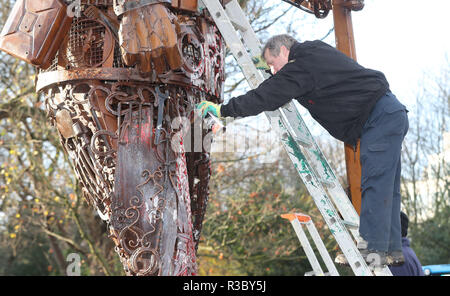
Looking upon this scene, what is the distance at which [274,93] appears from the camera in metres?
2.78

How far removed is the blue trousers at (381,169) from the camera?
261 centimetres

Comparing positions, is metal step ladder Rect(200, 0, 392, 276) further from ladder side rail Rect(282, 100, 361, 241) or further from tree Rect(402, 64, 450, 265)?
tree Rect(402, 64, 450, 265)

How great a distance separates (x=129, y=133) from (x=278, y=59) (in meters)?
0.95

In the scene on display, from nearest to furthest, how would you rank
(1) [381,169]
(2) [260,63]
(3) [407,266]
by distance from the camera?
(1) [381,169] → (2) [260,63] → (3) [407,266]

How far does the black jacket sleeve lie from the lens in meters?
2.78

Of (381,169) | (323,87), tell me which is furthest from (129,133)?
(381,169)

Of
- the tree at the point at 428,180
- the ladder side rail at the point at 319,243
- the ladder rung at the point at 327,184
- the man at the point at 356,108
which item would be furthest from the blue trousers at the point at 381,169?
the tree at the point at 428,180

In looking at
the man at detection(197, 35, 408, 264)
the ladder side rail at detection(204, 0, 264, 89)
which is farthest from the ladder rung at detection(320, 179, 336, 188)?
the ladder side rail at detection(204, 0, 264, 89)

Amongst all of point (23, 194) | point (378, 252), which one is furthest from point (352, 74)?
point (23, 194)

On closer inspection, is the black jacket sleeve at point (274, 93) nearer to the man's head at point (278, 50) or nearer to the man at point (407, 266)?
the man's head at point (278, 50)

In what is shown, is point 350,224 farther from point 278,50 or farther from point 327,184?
point 278,50

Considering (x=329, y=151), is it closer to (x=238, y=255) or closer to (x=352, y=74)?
(x=238, y=255)

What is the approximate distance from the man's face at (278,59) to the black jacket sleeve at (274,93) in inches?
5.2

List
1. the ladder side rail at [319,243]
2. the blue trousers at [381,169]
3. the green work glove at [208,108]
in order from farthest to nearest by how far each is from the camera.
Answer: the ladder side rail at [319,243]
the green work glove at [208,108]
the blue trousers at [381,169]
